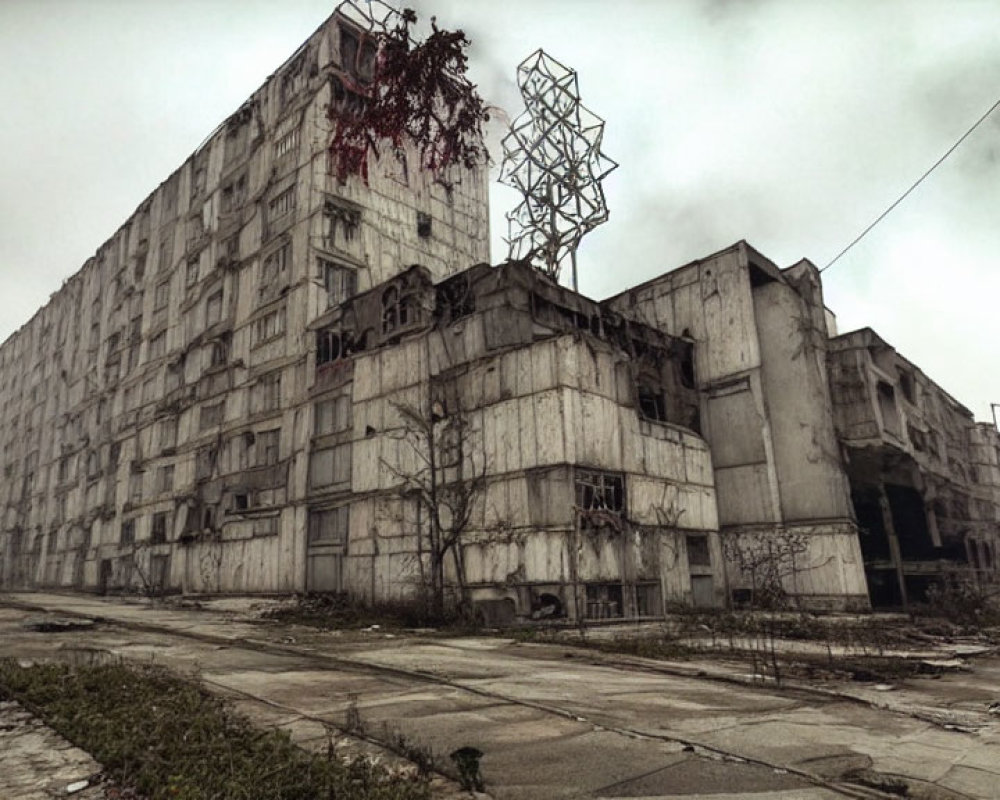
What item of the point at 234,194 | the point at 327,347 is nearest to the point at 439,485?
the point at 327,347

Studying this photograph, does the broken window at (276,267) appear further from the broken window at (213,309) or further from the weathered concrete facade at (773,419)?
the weathered concrete facade at (773,419)

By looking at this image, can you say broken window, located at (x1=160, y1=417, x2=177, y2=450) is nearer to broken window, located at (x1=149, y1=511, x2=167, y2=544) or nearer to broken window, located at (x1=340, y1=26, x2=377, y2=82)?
broken window, located at (x1=149, y1=511, x2=167, y2=544)

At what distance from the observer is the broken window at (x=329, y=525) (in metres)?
24.7

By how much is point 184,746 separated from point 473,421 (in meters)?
16.6

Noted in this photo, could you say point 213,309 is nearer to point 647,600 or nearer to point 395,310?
point 395,310

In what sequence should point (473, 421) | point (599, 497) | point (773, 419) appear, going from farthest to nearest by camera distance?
point (773, 419), point (473, 421), point (599, 497)

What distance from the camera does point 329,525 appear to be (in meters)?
25.4

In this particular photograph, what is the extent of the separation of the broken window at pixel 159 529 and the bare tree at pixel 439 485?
17202 millimetres

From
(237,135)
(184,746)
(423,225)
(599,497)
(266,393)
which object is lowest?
(184,746)

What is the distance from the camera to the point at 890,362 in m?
27.3

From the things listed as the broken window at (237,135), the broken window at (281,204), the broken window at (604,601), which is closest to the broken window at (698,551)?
the broken window at (604,601)

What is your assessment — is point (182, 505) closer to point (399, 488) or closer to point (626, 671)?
point (399, 488)

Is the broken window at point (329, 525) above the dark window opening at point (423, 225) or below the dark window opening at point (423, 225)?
below

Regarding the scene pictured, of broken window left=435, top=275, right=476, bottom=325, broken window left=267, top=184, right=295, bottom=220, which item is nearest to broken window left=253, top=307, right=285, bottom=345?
broken window left=267, top=184, right=295, bottom=220
